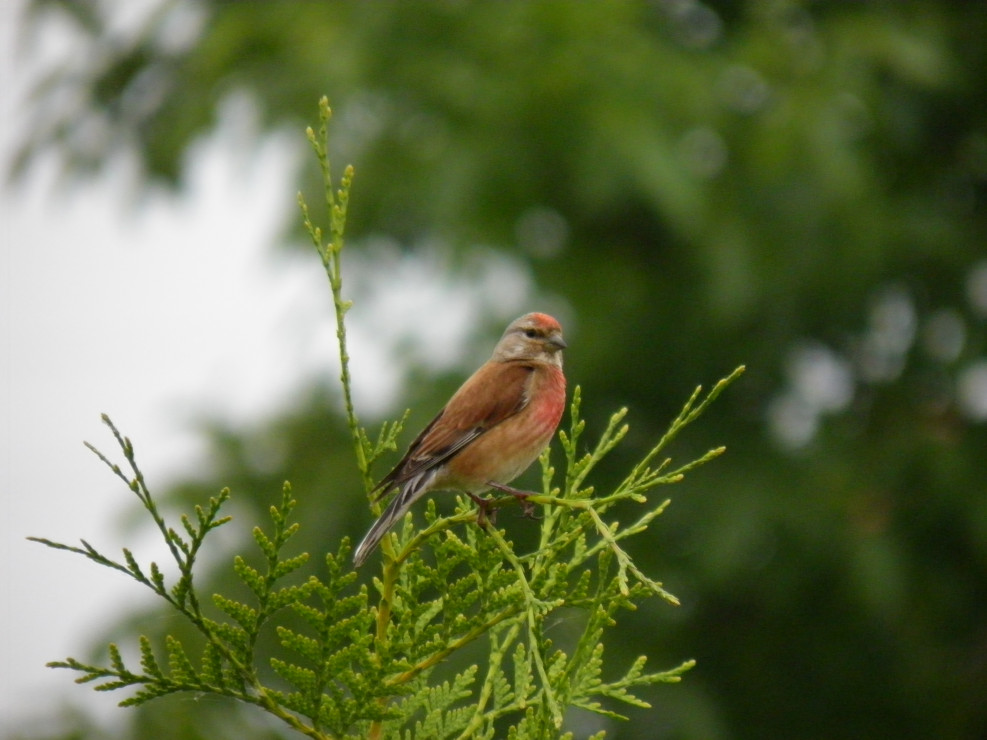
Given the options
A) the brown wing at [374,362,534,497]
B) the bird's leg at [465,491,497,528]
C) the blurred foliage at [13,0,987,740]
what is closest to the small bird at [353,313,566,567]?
the brown wing at [374,362,534,497]

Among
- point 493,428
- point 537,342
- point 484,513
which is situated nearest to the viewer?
point 484,513

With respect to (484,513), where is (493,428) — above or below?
below

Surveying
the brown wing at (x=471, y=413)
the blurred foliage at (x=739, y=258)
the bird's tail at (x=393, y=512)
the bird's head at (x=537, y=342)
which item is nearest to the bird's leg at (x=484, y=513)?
the bird's tail at (x=393, y=512)

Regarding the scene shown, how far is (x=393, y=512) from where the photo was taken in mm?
2986

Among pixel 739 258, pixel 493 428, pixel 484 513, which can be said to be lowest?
pixel 739 258

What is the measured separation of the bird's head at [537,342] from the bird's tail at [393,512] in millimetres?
801

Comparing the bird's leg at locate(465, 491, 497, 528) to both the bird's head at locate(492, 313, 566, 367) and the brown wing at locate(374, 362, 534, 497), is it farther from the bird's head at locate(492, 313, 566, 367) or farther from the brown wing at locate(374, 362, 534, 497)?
the bird's head at locate(492, 313, 566, 367)

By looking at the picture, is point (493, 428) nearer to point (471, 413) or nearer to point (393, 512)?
point (471, 413)

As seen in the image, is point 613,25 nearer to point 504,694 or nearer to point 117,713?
point 117,713

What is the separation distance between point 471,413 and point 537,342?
520 mm

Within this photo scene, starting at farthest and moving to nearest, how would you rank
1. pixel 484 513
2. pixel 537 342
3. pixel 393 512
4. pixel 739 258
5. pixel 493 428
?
pixel 739 258
pixel 537 342
pixel 493 428
pixel 393 512
pixel 484 513

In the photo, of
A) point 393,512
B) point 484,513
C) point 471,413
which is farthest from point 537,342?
point 484,513

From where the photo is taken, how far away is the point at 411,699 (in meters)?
2.59

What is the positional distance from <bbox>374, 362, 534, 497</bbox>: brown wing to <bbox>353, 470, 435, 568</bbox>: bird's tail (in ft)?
0.11
